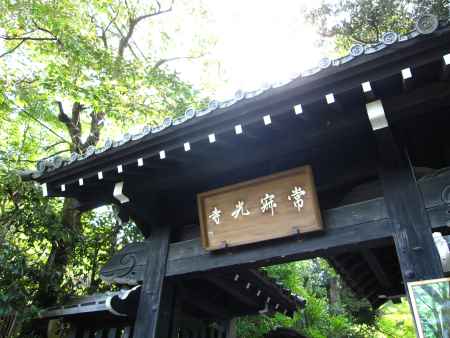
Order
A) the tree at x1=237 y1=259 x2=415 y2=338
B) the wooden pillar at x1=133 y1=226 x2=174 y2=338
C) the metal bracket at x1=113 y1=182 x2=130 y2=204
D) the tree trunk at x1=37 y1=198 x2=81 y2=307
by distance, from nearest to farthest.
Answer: the wooden pillar at x1=133 y1=226 x2=174 y2=338 → the metal bracket at x1=113 y1=182 x2=130 y2=204 → the tree trunk at x1=37 y1=198 x2=81 y2=307 → the tree at x1=237 y1=259 x2=415 y2=338

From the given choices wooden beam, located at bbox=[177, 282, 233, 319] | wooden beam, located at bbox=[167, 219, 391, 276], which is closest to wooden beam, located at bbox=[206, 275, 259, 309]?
wooden beam, located at bbox=[177, 282, 233, 319]

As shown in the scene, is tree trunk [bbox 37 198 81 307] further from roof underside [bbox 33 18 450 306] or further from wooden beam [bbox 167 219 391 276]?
wooden beam [bbox 167 219 391 276]

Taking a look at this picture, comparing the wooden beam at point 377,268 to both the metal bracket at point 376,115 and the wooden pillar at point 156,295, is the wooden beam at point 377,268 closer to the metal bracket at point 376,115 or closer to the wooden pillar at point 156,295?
the metal bracket at point 376,115

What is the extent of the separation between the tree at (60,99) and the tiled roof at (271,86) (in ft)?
8.79

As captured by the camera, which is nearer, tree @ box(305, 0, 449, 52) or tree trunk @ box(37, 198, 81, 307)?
tree trunk @ box(37, 198, 81, 307)

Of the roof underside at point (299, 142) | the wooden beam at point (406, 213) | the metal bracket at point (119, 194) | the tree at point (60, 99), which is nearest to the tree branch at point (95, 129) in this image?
the tree at point (60, 99)

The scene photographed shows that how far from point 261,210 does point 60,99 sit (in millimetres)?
6702

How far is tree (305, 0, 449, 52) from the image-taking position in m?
10.2

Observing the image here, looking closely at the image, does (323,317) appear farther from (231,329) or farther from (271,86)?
(271,86)

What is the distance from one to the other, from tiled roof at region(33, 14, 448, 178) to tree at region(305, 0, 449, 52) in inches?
307

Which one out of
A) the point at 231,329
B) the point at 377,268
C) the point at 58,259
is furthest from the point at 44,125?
the point at 377,268

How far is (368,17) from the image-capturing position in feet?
35.9

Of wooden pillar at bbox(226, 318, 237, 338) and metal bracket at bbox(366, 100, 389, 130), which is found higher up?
metal bracket at bbox(366, 100, 389, 130)

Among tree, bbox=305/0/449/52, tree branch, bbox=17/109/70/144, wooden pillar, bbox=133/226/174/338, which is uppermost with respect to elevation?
tree, bbox=305/0/449/52
